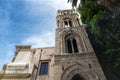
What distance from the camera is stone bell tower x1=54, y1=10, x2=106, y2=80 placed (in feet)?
37.2

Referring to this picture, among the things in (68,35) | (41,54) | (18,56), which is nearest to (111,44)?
(68,35)

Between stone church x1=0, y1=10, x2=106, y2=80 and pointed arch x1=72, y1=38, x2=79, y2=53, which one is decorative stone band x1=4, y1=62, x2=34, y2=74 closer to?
stone church x1=0, y1=10, x2=106, y2=80

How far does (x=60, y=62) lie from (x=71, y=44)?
3637 millimetres

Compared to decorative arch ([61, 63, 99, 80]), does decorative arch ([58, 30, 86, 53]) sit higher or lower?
higher

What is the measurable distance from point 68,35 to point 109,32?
595 cm

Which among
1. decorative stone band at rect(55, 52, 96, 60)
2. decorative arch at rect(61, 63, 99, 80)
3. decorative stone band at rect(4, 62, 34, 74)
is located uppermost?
decorative stone band at rect(55, 52, 96, 60)

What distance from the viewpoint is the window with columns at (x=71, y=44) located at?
14.9m

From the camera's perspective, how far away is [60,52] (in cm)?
1389

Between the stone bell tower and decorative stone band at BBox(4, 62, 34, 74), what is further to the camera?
decorative stone band at BBox(4, 62, 34, 74)

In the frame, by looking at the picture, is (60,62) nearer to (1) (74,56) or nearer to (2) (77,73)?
(1) (74,56)

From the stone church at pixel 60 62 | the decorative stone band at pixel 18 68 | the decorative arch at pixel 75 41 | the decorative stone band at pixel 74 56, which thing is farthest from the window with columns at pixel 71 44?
the decorative stone band at pixel 18 68

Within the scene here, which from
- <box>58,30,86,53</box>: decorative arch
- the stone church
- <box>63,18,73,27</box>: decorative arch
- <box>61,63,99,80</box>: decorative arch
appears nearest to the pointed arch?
the stone church

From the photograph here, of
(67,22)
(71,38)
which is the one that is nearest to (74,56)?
(71,38)

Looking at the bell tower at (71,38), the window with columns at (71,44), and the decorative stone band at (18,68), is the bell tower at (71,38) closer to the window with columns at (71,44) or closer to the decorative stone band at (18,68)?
the window with columns at (71,44)
